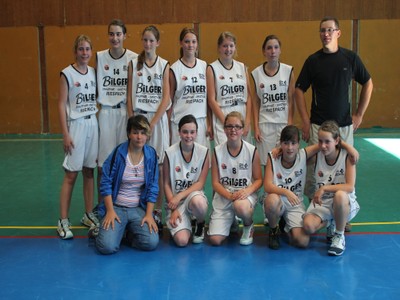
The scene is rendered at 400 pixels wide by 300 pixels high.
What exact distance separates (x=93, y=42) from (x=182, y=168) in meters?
7.02

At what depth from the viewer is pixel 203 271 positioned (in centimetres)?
356

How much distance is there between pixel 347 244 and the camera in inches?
160

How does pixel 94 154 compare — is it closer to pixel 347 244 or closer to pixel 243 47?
pixel 347 244

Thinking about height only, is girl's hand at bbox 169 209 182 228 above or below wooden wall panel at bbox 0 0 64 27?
below

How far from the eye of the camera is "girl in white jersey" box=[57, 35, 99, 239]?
4.34m

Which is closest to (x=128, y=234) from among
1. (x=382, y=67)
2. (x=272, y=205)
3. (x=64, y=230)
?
(x=64, y=230)

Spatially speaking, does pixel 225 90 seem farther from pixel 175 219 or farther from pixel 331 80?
pixel 175 219

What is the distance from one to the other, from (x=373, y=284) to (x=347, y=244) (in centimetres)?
78

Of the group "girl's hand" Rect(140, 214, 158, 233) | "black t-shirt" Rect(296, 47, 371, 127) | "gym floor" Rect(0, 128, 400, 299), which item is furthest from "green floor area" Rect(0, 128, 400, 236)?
"black t-shirt" Rect(296, 47, 371, 127)

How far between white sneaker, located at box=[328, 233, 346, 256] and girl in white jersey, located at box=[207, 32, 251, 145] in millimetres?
1378

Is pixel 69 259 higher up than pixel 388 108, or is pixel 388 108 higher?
pixel 388 108

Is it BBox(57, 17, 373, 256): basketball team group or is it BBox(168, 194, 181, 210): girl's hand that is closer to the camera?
BBox(57, 17, 373, 256): basketball team group

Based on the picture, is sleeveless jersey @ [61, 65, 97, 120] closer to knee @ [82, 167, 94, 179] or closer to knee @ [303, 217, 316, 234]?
knee @ [82, 167, 94, 179]

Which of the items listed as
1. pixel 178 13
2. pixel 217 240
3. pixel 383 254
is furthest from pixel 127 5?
pixel 383 254
